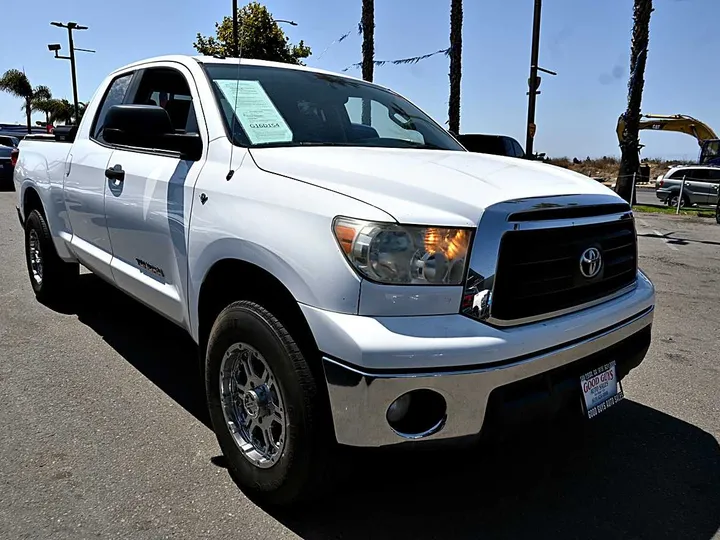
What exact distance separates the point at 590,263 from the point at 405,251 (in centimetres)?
86

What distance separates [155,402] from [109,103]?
212 cm

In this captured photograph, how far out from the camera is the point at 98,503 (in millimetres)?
2537

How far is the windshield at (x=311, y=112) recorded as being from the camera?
2.97m

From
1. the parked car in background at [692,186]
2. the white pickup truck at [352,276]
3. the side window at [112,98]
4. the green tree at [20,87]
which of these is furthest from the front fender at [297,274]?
the green tree at [20,87]

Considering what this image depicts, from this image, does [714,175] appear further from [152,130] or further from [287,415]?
[287,415]

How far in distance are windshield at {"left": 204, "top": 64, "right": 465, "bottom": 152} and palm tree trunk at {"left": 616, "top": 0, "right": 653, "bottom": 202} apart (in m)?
12.8

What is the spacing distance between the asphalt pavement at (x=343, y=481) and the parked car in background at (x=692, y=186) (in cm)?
1775

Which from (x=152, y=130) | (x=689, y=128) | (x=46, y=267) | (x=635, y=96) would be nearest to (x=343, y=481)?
(x=152, y=130)

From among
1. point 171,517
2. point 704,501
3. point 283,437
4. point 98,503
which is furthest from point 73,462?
point 704,501

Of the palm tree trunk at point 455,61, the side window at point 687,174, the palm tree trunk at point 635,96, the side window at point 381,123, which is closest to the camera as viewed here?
the side window at point 381,123

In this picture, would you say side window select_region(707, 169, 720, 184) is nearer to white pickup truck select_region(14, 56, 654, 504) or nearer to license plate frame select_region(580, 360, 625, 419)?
white pickup truck select_region(14, 56, 654, 504)

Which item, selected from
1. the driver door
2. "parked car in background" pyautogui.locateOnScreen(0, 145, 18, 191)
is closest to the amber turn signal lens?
the driver door

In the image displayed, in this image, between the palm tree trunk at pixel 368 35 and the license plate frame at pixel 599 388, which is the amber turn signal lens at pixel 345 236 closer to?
the license plate frame at pixel 599 388

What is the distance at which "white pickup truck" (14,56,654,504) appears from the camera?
6.81 feet
